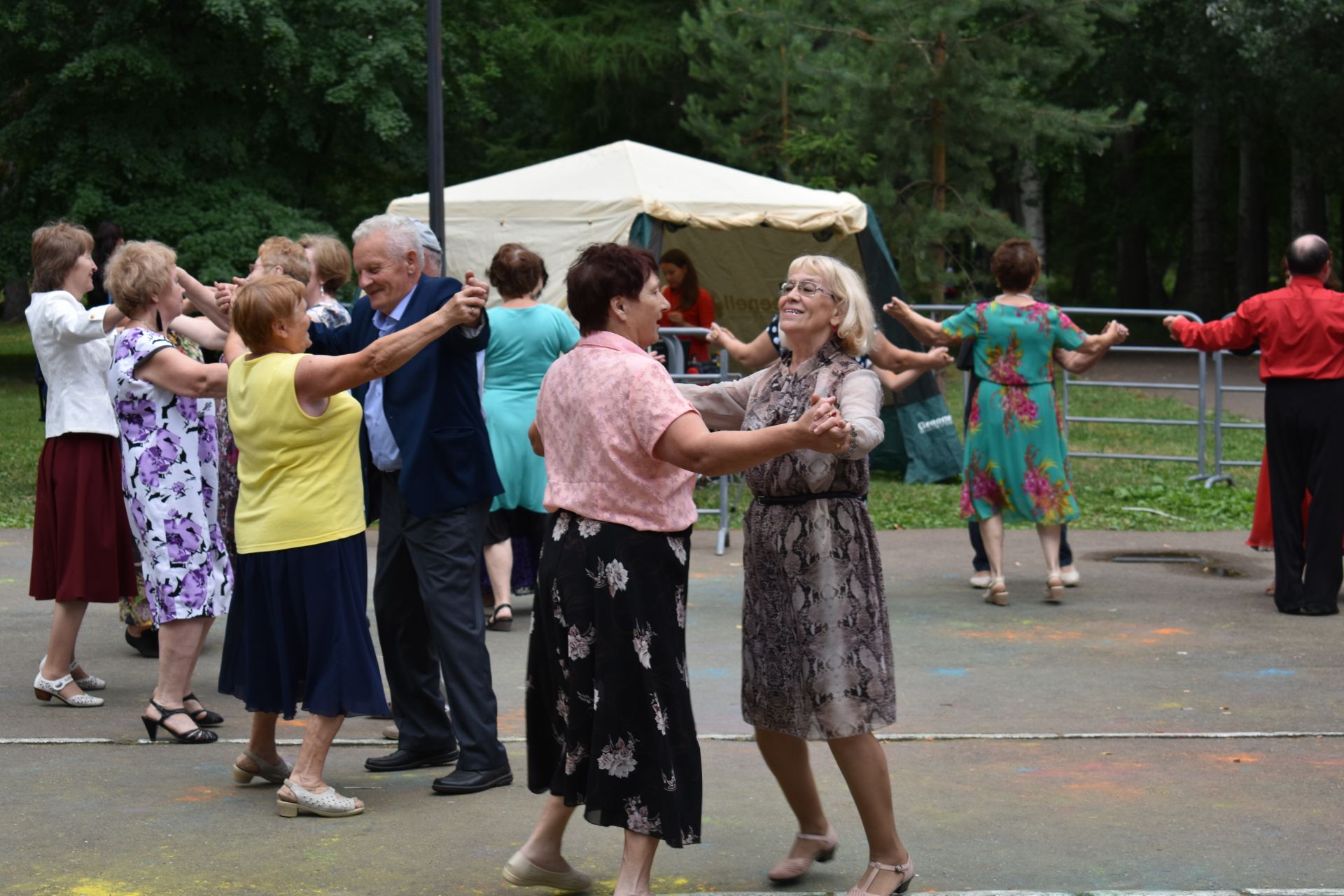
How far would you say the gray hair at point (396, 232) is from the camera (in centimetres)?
536

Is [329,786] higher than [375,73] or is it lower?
lower

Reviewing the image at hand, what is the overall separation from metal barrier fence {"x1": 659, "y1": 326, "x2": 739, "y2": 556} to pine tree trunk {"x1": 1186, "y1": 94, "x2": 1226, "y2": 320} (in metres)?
24.9

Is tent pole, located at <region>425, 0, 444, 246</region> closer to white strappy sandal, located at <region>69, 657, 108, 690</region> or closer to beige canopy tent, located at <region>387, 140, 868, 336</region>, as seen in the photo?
white strappy sandal, located at <region>69, 657, 108, 690</region>

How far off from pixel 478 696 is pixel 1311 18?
24804 millimetres

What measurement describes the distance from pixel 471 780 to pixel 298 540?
1002 mm

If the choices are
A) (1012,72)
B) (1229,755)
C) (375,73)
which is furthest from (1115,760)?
(375,73)

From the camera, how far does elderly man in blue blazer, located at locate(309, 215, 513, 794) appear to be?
5309 millimetres

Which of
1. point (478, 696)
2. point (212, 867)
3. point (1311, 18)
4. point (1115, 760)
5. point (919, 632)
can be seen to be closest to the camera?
point (212, 867)

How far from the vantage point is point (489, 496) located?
552cm

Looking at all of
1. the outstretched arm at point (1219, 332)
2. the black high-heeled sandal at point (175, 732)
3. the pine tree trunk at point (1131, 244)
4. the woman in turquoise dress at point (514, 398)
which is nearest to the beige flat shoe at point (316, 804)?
the black high-heeled sandal at point (175, 732)

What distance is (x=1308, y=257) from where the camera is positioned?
27.6 feet

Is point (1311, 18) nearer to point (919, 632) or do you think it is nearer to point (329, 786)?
point (919, 632)

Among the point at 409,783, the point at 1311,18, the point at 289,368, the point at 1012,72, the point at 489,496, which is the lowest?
the point at 409,783

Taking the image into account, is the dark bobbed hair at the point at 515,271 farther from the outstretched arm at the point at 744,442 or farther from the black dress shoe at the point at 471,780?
the outstretched arm at the point at 744,442
